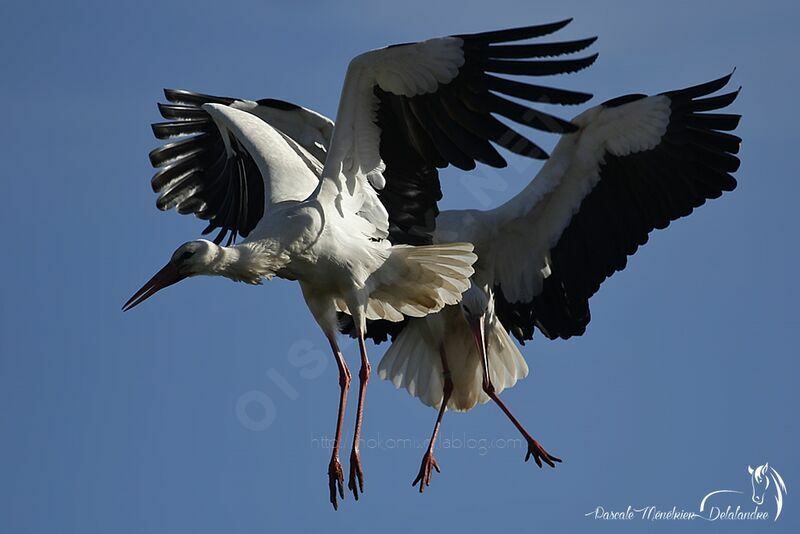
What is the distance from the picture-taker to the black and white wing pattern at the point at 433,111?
29.0 feet

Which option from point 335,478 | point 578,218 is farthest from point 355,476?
point 578,218

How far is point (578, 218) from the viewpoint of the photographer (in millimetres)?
11500

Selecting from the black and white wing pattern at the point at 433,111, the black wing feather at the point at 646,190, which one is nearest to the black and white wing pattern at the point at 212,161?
the black and white wing pattern at the point at 433,111

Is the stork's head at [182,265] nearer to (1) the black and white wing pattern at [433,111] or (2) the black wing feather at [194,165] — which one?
(1) the black and white wing pattern at [433,111]

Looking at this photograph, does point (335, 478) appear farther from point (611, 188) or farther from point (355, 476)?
point (611, 188)

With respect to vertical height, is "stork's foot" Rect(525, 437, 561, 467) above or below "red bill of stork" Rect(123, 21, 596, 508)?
below

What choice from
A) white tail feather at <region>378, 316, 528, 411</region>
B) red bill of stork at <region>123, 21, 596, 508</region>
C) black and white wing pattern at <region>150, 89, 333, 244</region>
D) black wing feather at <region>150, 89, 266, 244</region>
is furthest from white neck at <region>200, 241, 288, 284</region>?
white tail feather at <region>378, 316, 528, 411</region>

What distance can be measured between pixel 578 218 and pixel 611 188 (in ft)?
1.07

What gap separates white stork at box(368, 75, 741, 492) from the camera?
11297mm

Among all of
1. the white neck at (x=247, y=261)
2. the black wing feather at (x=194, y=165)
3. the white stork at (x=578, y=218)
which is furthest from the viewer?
the black wing feather at (x=194, y=165)

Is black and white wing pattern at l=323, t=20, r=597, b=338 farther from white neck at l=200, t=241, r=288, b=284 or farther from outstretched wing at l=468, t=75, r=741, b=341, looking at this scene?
outstretched wing at l=468, t=75, r=741, b=341

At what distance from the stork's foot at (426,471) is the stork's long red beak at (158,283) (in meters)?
3.11

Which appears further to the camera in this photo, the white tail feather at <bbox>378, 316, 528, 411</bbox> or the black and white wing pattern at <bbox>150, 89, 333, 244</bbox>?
the white tail feather at <bbox>378, 316, 528, 411</bbox>

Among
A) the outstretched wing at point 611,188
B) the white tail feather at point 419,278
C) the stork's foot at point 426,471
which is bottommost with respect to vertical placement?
the stork's foot at point 426,471
